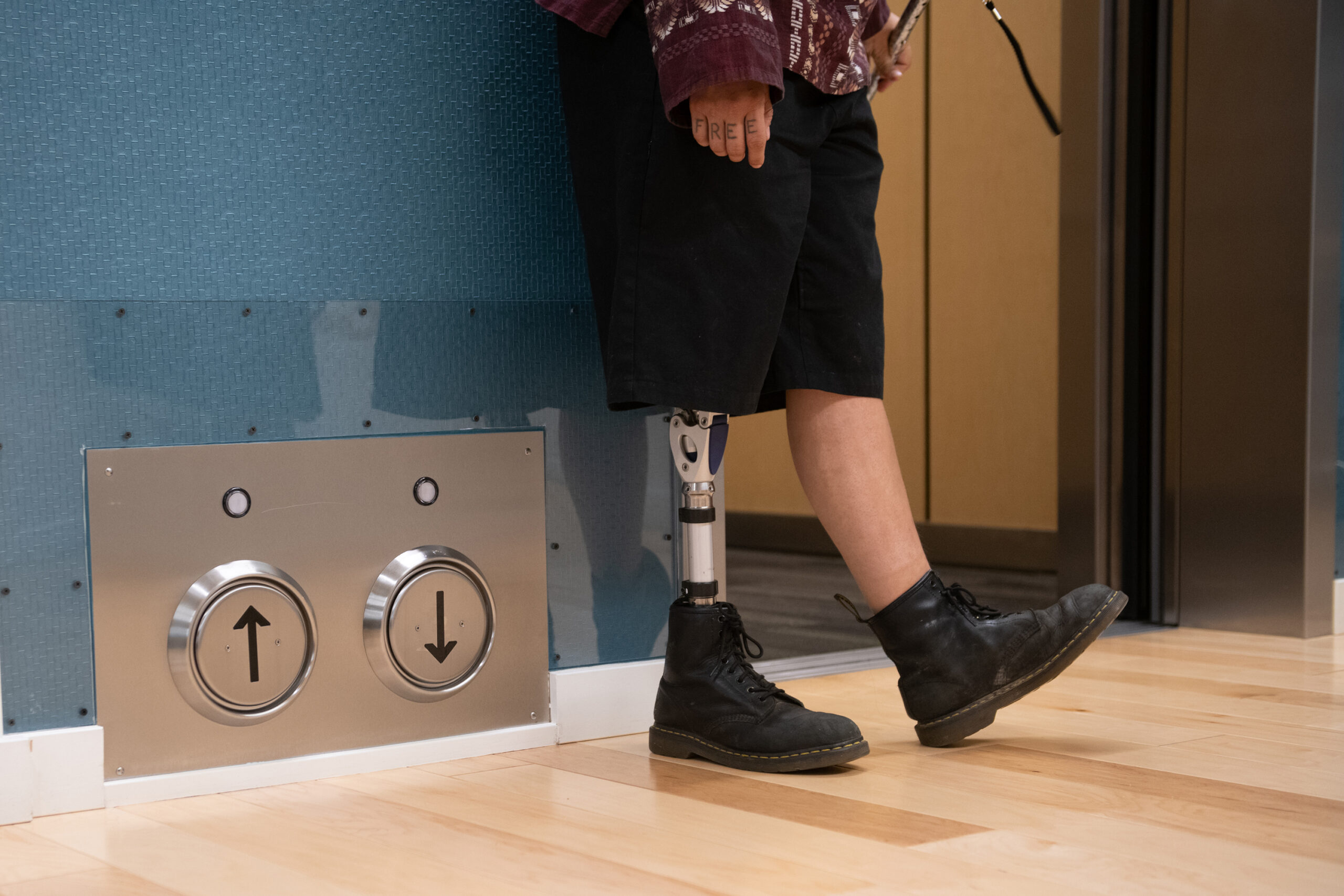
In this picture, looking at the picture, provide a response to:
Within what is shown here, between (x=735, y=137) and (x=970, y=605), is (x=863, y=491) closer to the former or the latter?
(x=970, y=605)

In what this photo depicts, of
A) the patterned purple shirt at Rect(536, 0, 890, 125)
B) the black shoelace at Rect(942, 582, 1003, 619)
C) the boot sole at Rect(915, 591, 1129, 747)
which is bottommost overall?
the boot sole at Rect(915, 591, 1129, 747)

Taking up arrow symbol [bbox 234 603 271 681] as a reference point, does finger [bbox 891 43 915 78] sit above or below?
above

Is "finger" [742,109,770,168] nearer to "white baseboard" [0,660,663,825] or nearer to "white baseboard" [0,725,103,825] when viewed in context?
"white baseboard" [0,660,663,825]

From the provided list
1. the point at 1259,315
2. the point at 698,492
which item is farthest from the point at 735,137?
the point at 1259,315

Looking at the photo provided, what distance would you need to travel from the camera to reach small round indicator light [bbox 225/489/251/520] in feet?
4.32

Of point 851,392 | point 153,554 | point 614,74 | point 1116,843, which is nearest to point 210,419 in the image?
point 153,554

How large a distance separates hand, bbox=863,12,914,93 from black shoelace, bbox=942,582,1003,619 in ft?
1.84

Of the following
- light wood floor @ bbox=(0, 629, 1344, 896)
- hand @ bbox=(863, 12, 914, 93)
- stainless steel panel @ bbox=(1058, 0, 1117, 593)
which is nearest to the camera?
light wood floor @ bbox=(0, 629, 1344, 896)

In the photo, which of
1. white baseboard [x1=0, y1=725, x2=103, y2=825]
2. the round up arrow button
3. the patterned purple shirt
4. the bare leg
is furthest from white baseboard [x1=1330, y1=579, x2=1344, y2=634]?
white baseboard [x1=0, y1=725, x2=103, y2=825]

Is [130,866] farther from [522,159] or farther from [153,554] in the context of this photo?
[522,159]

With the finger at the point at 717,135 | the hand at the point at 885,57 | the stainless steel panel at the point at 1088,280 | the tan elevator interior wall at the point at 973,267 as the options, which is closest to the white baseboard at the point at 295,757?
the finger at the point at 717,135

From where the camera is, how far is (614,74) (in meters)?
1.36

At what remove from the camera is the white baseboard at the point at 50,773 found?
1194 mm

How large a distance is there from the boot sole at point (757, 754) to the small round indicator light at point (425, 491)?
326mm
